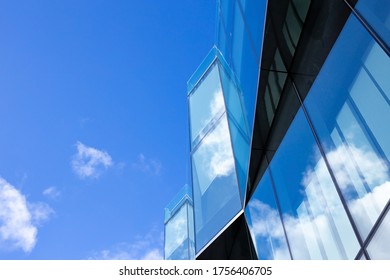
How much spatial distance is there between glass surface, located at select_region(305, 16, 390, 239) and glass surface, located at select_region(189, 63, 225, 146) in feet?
25.8

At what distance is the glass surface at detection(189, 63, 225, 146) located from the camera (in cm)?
1339

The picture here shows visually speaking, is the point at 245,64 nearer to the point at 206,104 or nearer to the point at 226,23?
the point at 226,23

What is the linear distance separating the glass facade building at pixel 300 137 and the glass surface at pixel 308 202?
0.06 ft

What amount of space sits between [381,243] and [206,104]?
11019 millimetres

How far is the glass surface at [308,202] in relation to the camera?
182 inches

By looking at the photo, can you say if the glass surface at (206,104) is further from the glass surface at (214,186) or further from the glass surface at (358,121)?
the glass surface at (358,121)

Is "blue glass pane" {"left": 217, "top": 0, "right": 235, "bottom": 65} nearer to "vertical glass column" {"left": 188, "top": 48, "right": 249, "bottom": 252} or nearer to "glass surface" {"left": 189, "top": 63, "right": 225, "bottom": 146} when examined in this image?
"vertical glass column" {"left": 188, "top": 48, "right": 249, "bottom": 252}

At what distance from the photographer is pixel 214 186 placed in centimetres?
1123

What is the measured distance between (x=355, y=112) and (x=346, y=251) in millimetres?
1655

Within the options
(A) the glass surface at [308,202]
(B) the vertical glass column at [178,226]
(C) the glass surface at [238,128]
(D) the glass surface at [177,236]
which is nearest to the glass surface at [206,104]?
(C) the glass surface at [238,128]

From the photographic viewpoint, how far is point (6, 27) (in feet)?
104

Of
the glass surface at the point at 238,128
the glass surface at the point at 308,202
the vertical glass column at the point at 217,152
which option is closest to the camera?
the glass surface at the point at 308,202
